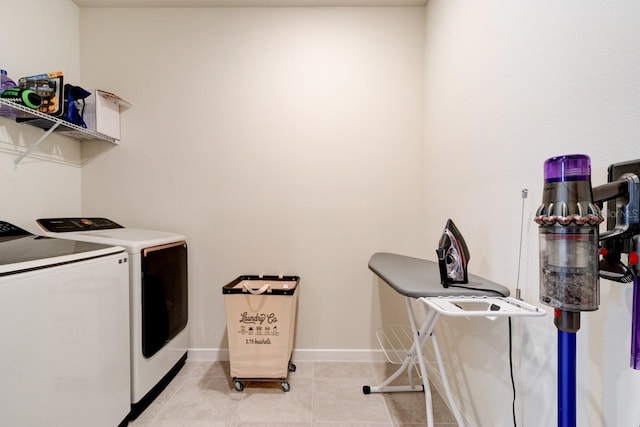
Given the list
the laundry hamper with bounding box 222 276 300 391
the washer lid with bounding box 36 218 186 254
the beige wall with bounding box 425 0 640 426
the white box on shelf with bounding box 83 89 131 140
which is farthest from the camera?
the white box on shelf with bounding box 83 89 131 140

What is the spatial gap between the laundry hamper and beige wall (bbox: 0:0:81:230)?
1335 millimetres

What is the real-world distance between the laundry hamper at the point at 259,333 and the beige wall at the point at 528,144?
1.01m

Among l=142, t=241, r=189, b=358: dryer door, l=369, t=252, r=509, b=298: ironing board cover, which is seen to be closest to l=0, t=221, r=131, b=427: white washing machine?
l=142, t=241, r=189, b=358: dryer door

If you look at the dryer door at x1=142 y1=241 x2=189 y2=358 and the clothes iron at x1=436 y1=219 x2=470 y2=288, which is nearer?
the clothes iron at x1=436 y1=219 x2=470 y2=288

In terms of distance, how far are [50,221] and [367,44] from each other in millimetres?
2397

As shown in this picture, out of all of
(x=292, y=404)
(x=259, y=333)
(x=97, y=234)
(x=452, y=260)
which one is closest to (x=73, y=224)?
(x=97, y=234)

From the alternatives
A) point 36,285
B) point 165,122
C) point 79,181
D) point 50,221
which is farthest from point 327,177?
point 79,181

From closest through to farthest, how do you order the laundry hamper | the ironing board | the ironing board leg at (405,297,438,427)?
1. the ironing board
2. the ironing board leg at (405,297,438,427)
3. the laundry hamper

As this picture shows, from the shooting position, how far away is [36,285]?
3.15ft

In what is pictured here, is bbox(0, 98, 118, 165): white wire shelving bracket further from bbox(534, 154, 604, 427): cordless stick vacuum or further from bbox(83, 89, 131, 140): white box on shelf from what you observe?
bbox(534, 154, 604, 427): cordless stick vacuum

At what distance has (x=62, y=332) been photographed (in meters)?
1.04

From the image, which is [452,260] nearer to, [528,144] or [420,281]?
[420,281]

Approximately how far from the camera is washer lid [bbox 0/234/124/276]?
3.07 ft

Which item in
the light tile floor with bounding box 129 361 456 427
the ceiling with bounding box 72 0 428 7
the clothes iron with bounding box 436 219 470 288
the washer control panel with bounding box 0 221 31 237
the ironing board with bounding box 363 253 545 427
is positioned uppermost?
the ceiling with bounding box 72 0 428 7
